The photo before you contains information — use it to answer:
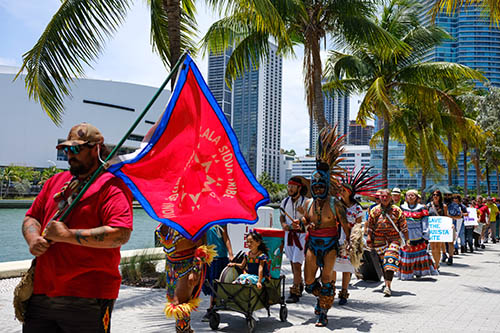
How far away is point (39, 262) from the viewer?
3025mm

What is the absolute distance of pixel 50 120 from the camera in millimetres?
98562

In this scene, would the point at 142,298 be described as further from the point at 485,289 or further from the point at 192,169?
the point at 485,289

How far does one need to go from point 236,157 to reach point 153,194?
44.7 inches

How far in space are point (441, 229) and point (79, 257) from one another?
11.8 metres

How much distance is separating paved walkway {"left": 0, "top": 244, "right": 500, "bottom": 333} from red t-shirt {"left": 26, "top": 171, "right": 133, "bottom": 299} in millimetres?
3291

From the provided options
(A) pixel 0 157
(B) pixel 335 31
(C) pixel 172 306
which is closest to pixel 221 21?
(B) pixel 335 31

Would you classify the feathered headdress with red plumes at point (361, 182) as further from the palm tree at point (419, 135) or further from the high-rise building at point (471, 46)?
the high-rise building at point (471, 46)

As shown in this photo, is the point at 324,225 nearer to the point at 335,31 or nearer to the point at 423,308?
the point at 423,308

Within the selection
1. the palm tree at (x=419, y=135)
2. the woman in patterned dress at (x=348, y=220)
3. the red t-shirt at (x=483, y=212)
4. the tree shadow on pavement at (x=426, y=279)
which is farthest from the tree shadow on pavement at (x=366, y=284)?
the palm tree at (x=419, y=135)

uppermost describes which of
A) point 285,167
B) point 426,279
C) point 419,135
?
point 285,167

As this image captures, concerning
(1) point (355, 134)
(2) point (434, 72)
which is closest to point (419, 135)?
(2) point (434, 72)

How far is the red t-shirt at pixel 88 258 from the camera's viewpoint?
115 inches

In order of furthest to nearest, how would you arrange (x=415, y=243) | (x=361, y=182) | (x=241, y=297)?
(x=415, y=243)
(x=361, y=182)
(x=241, y=297)

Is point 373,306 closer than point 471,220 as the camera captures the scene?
Yes
